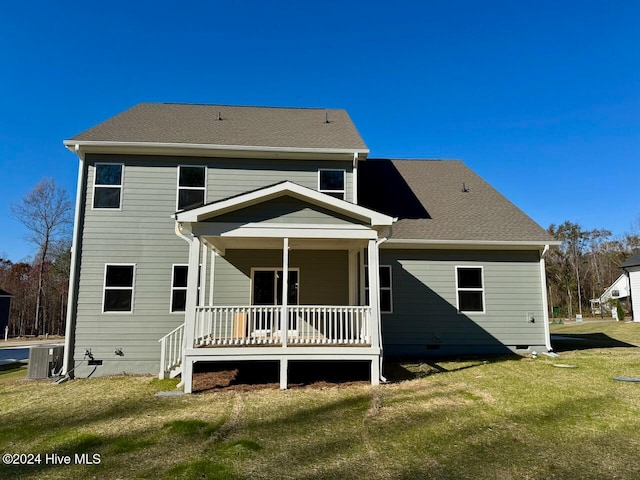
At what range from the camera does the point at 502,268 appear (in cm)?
1121

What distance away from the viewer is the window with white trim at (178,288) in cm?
998

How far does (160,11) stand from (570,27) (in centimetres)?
1291

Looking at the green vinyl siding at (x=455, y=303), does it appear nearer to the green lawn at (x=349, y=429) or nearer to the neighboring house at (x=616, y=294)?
the green lawn at (x=349, y=429)

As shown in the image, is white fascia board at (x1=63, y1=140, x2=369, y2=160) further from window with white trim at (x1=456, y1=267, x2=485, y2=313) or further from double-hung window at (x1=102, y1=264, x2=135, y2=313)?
window with white trim at (x1=456, y1=267, x2=485, y2=313)

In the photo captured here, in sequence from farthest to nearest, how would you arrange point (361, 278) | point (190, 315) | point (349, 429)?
point (361, 278)
point (190, 315)
point (349, 429)

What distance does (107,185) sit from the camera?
10.3m

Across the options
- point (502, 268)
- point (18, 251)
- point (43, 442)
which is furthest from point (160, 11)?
point (18, 251)

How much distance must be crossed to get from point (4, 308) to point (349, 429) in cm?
3159

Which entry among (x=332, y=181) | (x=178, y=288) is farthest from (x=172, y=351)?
(x=332, y=181)

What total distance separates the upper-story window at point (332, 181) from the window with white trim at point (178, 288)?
170 inches

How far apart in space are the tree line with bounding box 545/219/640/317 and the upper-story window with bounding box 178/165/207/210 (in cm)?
4166

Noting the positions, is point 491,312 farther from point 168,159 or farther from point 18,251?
point 18,251

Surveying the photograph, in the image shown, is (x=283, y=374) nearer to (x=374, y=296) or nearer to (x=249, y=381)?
(x=249, y=381)

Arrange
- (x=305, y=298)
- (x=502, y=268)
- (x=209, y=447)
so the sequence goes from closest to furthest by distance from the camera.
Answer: (x=209, y=447) < (x=305, y=298) < (x=502, y=268)
